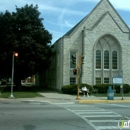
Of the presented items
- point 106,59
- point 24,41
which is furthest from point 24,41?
point 106,59

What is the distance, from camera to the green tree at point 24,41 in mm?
37438

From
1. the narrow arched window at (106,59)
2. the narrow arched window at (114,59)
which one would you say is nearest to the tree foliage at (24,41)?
the narrow arched window at (106,59)

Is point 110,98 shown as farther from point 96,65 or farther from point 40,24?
point 40,24

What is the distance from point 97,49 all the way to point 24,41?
1010 cm

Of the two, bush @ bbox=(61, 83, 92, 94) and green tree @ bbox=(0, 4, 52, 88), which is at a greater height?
green tree @ bbox=(0, 4, 52, 88)

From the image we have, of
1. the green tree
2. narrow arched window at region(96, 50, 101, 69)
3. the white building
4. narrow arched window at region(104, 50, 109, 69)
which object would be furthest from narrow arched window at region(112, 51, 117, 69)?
the green tree

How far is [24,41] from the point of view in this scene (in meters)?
37.3

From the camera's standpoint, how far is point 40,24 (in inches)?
1598

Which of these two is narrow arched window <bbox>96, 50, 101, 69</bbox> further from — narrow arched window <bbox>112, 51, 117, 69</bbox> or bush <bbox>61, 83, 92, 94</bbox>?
bush <bbox>61, 83, 92, 94</bbox>

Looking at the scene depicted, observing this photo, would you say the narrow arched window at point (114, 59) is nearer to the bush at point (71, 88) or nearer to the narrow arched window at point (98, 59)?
the narrow arched window at point (98, 59)

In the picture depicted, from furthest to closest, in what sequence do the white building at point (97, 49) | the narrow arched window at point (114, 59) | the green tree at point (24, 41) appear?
the narrow arched window at point (114, 59)
the white building at point (97, 49)
the green tree at point (24, 41)

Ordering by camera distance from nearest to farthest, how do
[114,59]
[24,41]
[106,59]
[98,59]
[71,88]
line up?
[71,88] < [24,41] < [98,59] < [106,59] < [114,59]

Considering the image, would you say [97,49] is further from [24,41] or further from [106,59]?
[24,41]

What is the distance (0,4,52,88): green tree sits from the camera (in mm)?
37438
